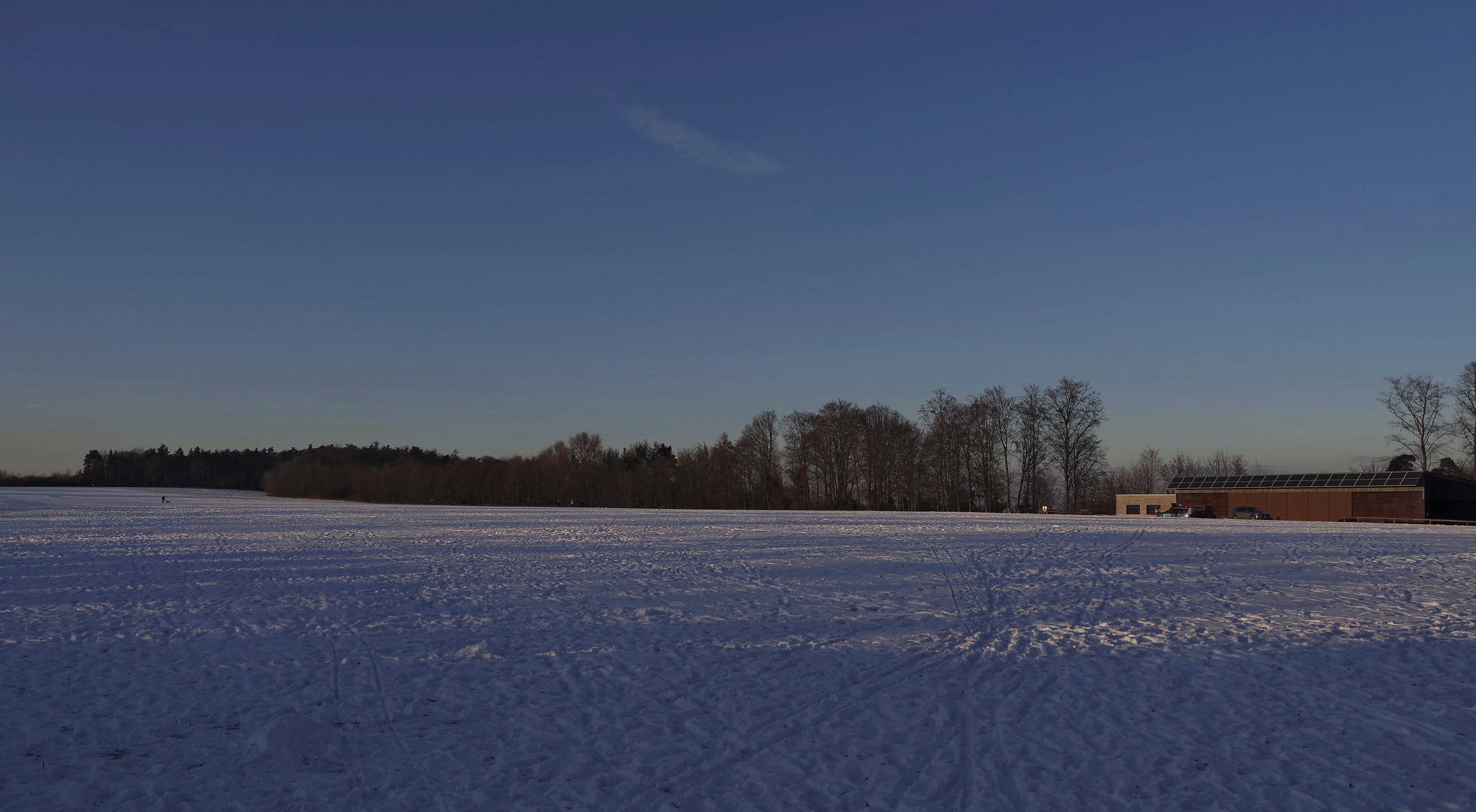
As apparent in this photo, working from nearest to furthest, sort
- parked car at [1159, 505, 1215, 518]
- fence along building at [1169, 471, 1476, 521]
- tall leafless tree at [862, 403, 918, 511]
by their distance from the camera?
fence along building at [1169, 471, 1476, 521] < parked car at [1159, 505, 1215, 518] < tall leafless tree at [862, 403, 918, 511]

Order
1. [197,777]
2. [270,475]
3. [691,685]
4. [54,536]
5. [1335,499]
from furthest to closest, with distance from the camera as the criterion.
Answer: [270,475] → [1335,499] → [54,536] → [691,685] → [197,777]

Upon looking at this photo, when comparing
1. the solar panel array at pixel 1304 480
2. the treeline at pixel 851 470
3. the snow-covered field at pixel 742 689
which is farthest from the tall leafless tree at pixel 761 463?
the snow-covered field at pixel 742 689

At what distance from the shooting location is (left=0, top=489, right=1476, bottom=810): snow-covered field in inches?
281

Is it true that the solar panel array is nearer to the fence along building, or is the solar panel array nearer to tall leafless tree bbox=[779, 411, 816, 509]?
the fence along building

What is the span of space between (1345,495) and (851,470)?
143 ft

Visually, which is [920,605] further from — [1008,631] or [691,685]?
[691,685]

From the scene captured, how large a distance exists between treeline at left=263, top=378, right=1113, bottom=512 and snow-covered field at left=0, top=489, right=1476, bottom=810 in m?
63.0

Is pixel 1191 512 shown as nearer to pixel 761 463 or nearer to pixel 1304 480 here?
pixel 1304 480

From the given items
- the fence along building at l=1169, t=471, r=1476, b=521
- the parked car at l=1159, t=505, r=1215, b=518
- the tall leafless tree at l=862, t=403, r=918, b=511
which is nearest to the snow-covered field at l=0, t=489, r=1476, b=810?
the parked car at l=1159, t=505, r=1215, b=518

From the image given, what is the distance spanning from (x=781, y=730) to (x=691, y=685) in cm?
186

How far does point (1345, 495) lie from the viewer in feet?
205

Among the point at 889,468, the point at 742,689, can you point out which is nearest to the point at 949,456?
the point at 889,468

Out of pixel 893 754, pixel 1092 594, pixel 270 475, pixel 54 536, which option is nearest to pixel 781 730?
pixel 893 754

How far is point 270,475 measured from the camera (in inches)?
6722
